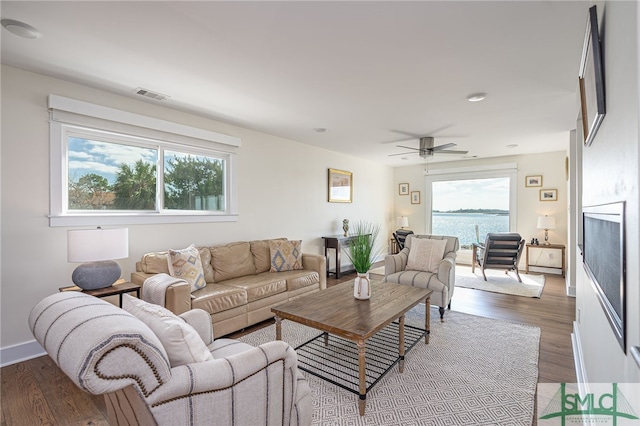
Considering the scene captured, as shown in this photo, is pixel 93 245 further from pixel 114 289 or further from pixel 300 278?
pixel 300 278

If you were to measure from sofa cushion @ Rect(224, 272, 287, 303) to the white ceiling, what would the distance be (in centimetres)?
200

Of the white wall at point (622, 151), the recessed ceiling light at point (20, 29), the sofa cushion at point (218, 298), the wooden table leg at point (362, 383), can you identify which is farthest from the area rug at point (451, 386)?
the recessed ceiling light at point (20, 29)

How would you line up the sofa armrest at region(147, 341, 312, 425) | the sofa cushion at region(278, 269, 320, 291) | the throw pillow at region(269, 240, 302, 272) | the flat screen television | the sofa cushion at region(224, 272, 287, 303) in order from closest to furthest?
the flat screen television → the sofa armrest at region(147, 341, 312, 425) → the sofa cushion at region(224, 272, 287, 303) → the sofa cushion at region(278, 269, 320, 291) → the throw pillow at region(269, 240, 302, 272)

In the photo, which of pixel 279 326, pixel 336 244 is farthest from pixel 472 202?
pixel 279 326

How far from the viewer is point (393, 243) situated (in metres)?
7.71

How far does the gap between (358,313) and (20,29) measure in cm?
303

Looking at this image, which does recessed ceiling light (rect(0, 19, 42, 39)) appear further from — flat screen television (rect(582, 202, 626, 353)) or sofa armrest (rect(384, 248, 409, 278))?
sofa armrest (rect(384, 248, 409, 278))

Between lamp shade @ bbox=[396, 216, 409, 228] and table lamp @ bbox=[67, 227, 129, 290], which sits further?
A: lamp shade @ bbox=[396, 216, 409, 228]

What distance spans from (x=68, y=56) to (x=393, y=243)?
22.7 feet

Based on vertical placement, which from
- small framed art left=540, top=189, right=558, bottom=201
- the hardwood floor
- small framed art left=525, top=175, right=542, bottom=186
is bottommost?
the hardwood floor

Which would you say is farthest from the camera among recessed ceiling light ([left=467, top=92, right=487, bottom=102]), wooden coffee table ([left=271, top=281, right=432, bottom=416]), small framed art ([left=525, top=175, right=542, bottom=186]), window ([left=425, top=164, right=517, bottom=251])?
window ([left=425, top=164, right=517, bottom=251])

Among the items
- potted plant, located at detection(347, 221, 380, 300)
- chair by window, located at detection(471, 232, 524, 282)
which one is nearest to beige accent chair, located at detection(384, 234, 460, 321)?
potted plant, located at detection(347, 221, 380, 300)

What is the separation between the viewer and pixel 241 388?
123 centimetres

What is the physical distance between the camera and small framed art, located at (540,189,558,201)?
6.01 meters
